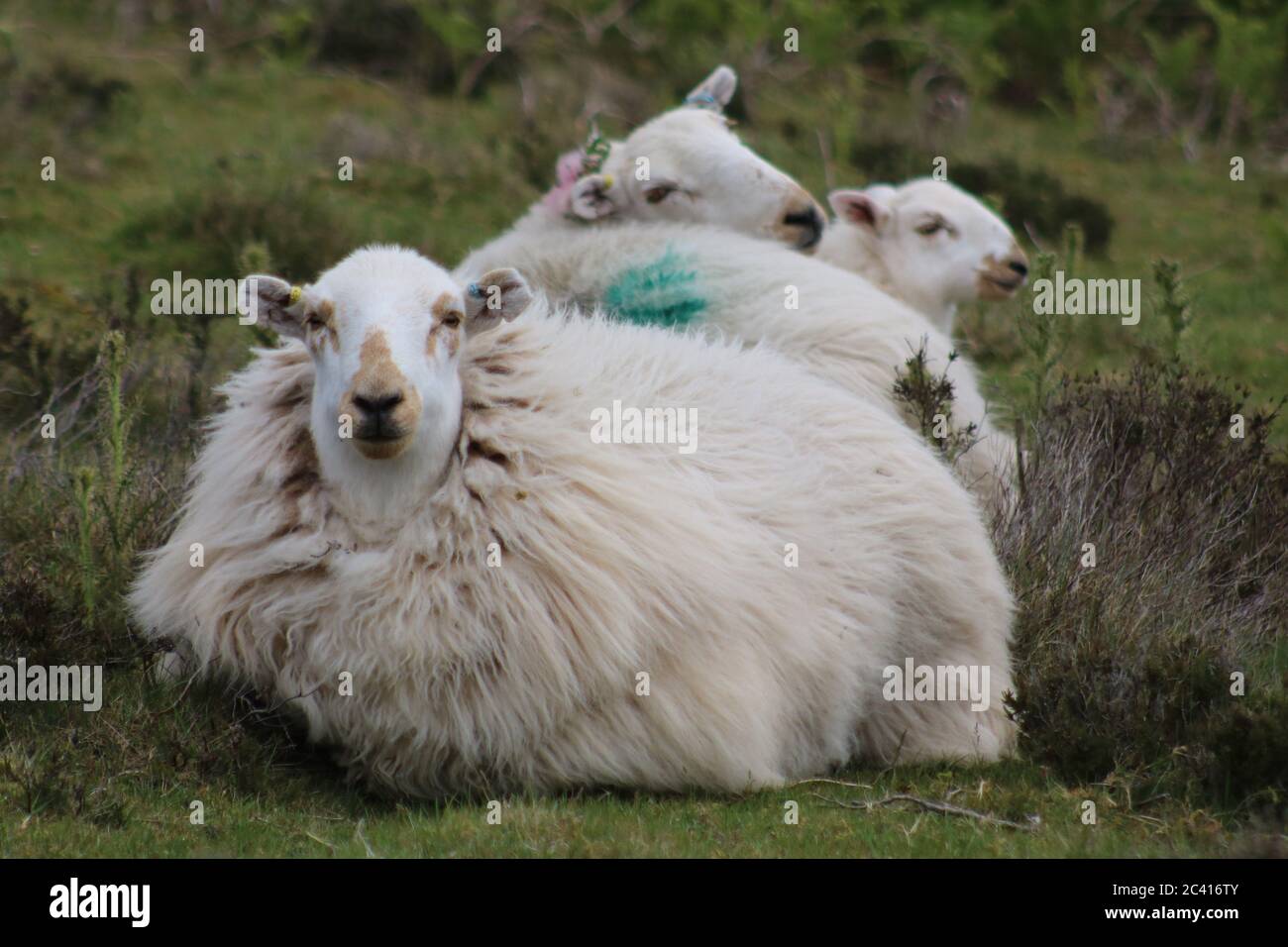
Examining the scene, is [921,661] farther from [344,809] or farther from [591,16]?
[591,16]

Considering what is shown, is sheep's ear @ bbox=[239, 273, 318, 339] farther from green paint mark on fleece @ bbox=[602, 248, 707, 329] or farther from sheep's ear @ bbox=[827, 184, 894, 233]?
sheep's ear @ bbox=[827, 184, 894, 233]

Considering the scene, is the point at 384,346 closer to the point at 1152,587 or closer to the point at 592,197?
the point at 592,197

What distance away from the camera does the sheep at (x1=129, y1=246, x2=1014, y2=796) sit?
5.14 m

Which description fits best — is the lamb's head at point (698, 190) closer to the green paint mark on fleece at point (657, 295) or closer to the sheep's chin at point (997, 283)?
the green paint mark on fleece at point (657, 295)

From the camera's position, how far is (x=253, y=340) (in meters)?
8.21

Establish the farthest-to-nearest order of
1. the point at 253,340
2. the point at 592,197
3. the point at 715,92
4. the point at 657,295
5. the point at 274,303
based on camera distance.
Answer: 1. the point at 715,92
2. the point at 253,340
3. the point at 592,197
4. the point at 657,295
5. the point at 274,303

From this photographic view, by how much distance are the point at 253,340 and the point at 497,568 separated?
3408mm

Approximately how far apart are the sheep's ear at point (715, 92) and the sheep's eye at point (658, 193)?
935mm

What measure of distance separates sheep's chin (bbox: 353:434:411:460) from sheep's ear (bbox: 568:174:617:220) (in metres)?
2.93

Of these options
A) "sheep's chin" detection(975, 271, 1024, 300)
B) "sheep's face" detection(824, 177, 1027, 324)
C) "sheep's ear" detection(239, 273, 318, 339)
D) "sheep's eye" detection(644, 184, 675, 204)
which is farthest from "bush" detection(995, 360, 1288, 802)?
"sheep's ear" detection(239, 273, 318, 339)

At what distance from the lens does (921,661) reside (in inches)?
236

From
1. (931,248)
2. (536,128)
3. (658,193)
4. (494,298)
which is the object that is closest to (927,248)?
(931,248)

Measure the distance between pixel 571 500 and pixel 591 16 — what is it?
1203 cm

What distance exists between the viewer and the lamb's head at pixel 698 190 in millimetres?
7852
